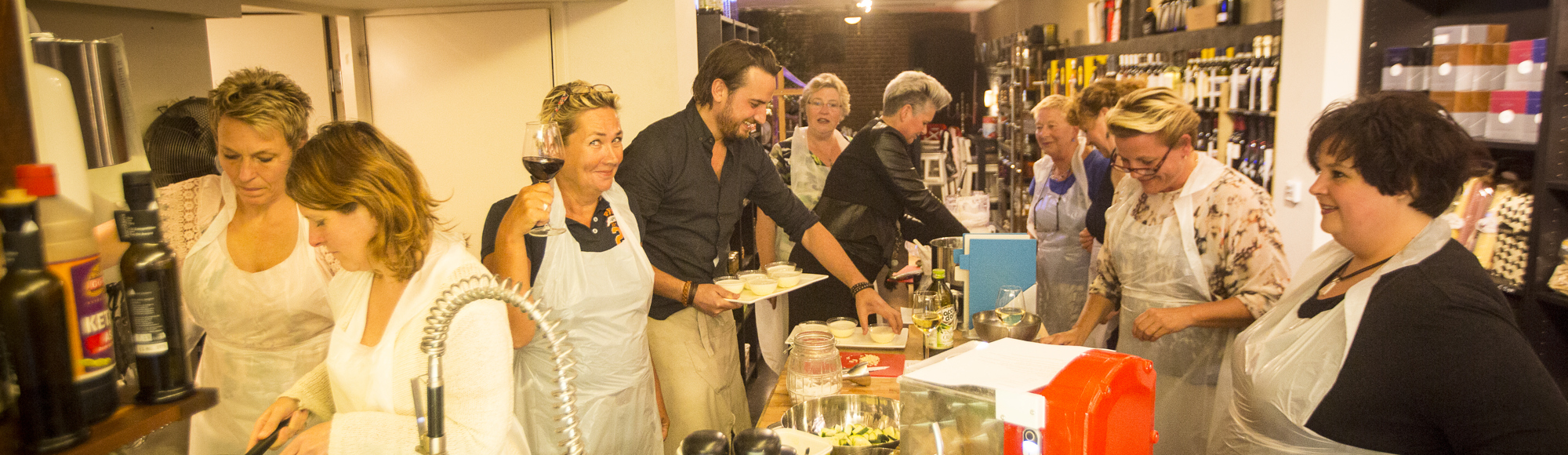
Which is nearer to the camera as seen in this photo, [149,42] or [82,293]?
[82,293]

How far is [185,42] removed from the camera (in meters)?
2.84

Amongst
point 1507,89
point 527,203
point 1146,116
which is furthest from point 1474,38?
point 527,203

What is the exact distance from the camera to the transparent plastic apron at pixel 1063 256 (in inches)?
154

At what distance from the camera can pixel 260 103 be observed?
204 cm

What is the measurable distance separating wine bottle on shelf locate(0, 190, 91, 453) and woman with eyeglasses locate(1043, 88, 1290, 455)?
2189 mm

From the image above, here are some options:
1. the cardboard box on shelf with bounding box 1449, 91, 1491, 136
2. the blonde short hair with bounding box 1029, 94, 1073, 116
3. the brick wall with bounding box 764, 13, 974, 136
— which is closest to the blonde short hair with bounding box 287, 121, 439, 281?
the blonde short hair with bounding box 1029, 94, 1073, 116

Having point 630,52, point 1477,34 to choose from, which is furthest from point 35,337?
point 1477,34

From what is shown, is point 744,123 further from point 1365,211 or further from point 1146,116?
point 1365,211

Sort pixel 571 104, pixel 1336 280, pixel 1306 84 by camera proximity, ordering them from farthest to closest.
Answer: pixel 1306 84 → pixel 571 104 → pixel 1336 280

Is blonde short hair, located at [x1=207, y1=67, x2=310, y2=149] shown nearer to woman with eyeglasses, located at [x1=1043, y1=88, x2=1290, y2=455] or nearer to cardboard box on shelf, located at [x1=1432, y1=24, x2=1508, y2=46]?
woman with eyeglasses, located at [x1=1043, y1=88, x2=1290, y2=455]

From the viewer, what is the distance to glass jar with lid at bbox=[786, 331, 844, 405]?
2.07m

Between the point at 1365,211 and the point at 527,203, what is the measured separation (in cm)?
169

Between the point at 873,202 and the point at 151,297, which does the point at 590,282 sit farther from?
the point at 873,202

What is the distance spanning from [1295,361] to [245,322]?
233 cm
